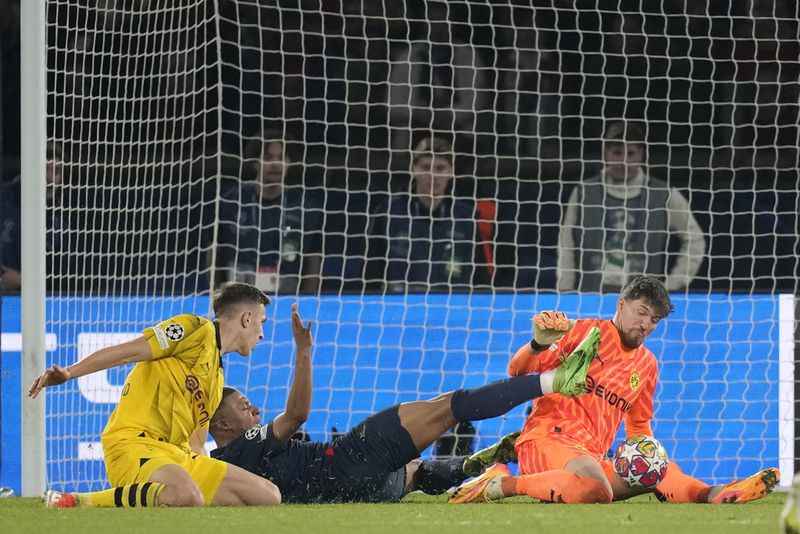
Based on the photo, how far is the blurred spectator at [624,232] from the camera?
7926 millimetres

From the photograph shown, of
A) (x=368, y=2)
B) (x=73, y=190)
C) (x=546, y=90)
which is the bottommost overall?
(x=73, y=190)

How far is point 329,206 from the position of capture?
838 centimetres

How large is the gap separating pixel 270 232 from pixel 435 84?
1.71 meters

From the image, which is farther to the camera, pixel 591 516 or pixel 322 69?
pixel 322 69

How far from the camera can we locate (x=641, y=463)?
18.1 feet

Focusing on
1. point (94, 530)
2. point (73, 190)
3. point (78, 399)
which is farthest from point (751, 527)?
point (73, 190)

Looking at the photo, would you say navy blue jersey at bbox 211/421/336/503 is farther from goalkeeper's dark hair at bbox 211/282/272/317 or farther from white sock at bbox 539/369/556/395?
white sock at bbox 539/369/556/395

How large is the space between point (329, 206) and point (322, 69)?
1.25m

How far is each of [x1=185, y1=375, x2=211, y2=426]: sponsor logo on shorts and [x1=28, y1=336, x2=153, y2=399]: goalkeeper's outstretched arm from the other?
218mm

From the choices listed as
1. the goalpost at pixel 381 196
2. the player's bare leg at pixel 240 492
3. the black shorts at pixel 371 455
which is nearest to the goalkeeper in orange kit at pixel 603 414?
the black shorts at pixel 371 455

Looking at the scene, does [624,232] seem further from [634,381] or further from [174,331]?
[174,331]

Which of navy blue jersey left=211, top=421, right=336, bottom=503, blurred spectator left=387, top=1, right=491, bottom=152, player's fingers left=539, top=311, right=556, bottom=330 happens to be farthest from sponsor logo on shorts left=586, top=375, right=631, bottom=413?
blurred spectator left=387, top=1, right=491, bottom=152

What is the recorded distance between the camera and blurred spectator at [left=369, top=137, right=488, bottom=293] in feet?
26.4

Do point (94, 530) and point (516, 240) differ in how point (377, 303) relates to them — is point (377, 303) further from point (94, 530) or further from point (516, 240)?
point (94, 530)
